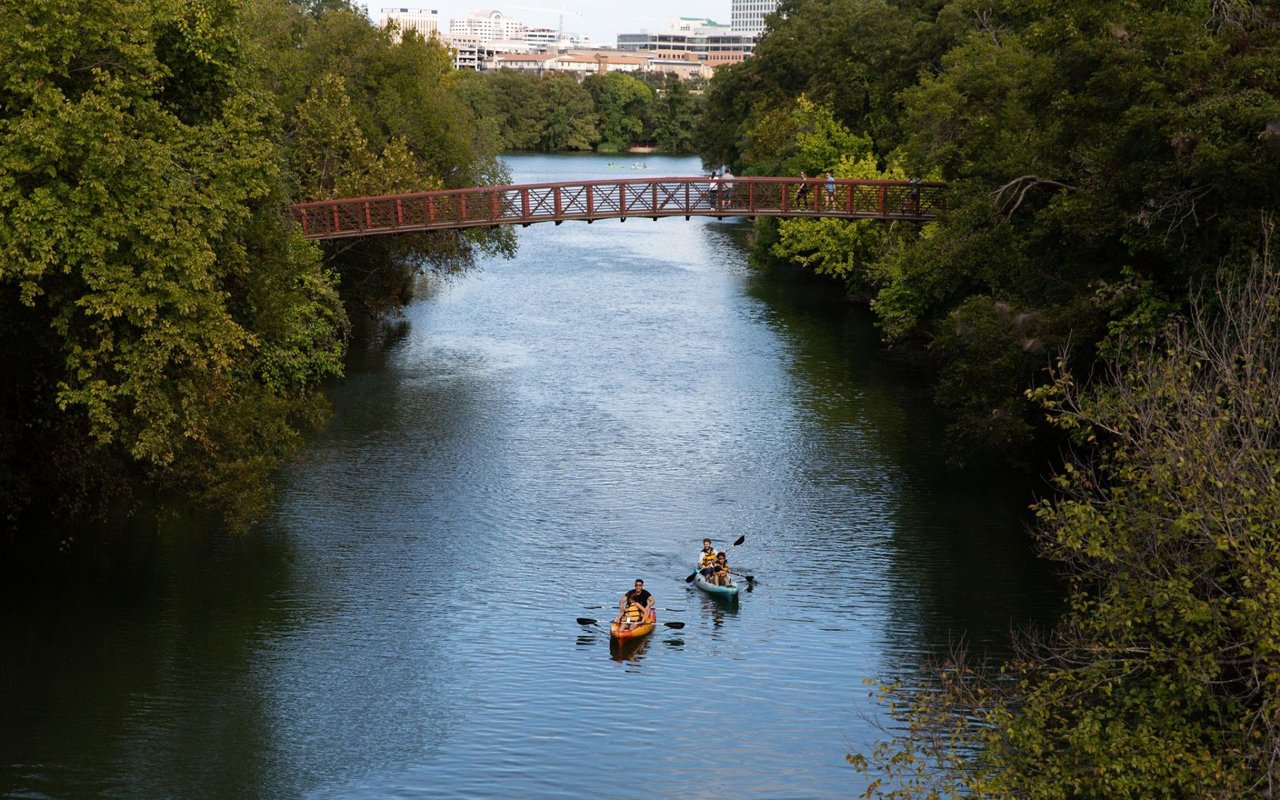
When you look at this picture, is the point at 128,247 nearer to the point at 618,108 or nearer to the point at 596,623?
the point at 596,623

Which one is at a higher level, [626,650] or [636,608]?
[636,608]

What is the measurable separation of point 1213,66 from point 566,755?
64.4 ft

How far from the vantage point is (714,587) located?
108ft

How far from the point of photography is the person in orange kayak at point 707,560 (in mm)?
33344

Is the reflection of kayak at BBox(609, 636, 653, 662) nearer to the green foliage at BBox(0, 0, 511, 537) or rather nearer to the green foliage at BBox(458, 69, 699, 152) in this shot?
the green foliage at BBox(0, 0, 511, 537)

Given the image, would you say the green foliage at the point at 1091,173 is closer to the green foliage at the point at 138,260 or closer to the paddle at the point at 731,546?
the paddle at the point at 731,546

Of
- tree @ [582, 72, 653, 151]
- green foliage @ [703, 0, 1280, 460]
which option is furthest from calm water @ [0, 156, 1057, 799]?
tree @ [582, 72, 653, 151]

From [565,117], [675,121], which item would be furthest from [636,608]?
[675,121]

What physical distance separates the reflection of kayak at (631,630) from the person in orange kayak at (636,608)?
0.06 meters

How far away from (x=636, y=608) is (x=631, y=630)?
0.56 meters

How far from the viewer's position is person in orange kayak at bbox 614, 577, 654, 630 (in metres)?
30.8

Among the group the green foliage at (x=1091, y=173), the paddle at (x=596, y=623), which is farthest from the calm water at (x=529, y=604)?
the green foliage at (x=1091, y=173)

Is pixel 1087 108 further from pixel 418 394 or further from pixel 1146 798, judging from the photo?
pixel 418 394

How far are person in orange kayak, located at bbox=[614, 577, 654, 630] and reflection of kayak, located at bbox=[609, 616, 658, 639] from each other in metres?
0.06
